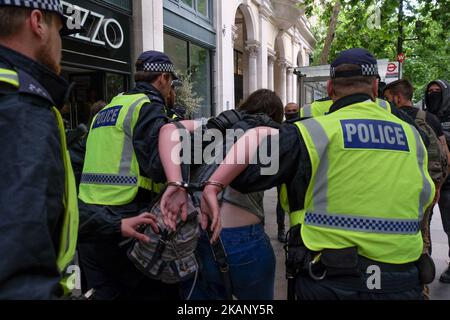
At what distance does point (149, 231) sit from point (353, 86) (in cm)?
131

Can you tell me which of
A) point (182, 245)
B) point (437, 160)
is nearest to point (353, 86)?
point (182, 245)

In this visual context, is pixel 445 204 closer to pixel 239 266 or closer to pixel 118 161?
pixel 239 266

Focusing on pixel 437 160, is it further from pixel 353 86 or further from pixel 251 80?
pixel 251 80

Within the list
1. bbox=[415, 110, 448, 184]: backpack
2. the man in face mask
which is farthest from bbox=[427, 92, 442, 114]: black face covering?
bbox=[415, 110, 448, 184]: backpack

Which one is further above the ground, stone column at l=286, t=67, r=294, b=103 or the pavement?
stone column at l=286, t=67, r=294, b=103

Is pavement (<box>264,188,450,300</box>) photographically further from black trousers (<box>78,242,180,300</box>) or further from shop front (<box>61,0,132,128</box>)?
shop front (<box>61,0,132,128</box>)

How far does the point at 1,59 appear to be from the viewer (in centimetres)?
120

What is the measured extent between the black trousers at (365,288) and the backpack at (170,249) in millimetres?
703

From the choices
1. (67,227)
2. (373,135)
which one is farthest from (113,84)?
(67,227)

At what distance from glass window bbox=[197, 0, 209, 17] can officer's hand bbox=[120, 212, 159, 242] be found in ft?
39.0

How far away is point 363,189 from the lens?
69.7 inches

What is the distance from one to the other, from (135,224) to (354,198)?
3.43ft

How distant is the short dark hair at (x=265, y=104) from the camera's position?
2.84 metres

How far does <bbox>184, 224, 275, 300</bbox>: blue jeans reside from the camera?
7.63 feet
